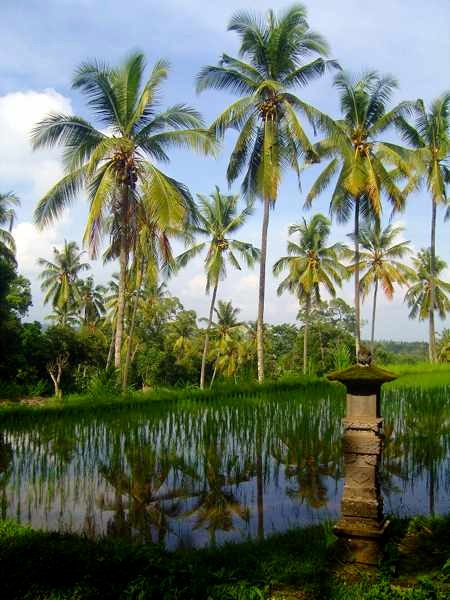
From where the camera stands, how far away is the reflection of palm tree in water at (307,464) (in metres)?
6.18

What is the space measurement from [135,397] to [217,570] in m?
7.86

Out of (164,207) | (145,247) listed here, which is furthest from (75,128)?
(145,247)

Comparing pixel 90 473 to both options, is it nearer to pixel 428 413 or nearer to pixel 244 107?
pixel 428 413

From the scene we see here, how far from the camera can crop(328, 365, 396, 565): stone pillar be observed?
403 cm

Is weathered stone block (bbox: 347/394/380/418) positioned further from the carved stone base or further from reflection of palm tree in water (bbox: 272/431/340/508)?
reflection of palm tree in water (bbox: 272/431/340/508)

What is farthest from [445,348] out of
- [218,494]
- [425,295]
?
[218,494]

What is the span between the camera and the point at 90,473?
6789 mm

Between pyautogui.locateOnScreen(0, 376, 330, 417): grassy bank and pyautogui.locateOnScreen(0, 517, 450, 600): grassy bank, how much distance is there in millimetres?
5688

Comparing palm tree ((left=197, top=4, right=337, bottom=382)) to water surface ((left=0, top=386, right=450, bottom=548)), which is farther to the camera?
palm tree ((left=197, top=4, right=337, bottom=382))

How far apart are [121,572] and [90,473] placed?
10.2 ft

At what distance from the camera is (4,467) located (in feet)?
22.9

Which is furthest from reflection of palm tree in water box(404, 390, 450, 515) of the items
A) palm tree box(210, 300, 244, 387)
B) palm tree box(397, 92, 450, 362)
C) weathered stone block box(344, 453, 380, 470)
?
palm tree box(210, 300, 244, 387)

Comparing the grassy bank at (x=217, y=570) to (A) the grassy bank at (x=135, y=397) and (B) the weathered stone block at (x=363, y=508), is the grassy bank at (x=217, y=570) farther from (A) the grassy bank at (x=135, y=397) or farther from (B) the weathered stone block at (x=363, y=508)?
(A) the grassy bank at (x=135, y=397)

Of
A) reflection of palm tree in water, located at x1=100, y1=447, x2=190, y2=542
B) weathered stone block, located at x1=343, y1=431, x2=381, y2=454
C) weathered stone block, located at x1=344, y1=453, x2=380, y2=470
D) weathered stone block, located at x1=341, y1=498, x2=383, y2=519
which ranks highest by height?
weathered stone block, located at x1=343, y1=431, x2=381, y2=454
